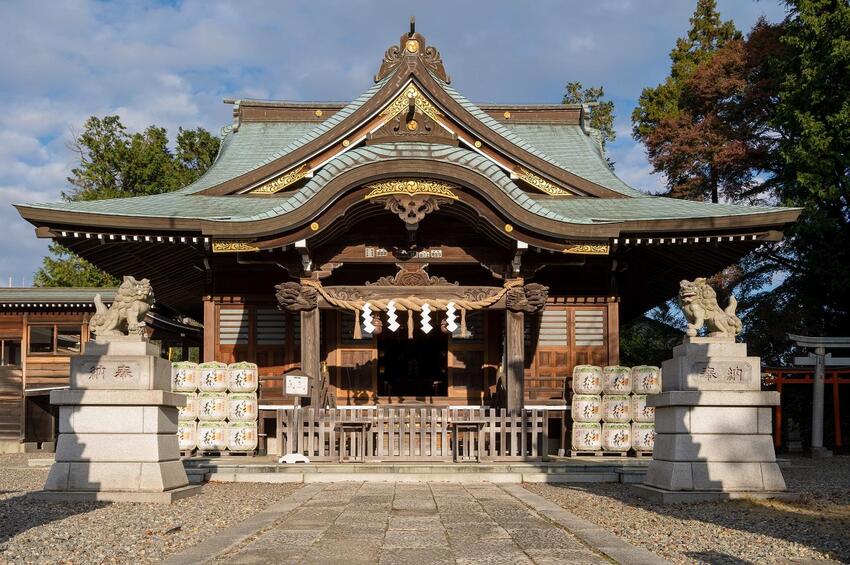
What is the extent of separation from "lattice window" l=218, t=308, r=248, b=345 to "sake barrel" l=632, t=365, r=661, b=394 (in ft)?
25.8

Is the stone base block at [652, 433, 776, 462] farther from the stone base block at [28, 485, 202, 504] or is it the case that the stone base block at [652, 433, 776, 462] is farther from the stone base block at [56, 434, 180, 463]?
the stone base block at [56, 434, 180, 463]

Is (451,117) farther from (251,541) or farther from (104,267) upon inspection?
(251,541)

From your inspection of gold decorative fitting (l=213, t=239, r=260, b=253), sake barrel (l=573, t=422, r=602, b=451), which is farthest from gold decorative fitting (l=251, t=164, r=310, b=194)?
sake barrel (l=573, t=422, r=602, b=451)

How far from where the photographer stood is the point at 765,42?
27656 mm

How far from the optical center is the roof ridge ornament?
18.4 metres

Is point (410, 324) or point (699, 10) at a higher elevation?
point (699, 10)

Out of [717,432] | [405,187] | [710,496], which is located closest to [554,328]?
[405,187]

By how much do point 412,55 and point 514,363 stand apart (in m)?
7.04

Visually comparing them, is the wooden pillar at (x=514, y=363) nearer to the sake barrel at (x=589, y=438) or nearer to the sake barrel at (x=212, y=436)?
the sake barrel at (x=589, y=438)

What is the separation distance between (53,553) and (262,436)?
9.73m

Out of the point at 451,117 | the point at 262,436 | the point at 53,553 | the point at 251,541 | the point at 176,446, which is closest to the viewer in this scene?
the point at 53,553

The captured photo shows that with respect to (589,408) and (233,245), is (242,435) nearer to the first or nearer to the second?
(233,245)

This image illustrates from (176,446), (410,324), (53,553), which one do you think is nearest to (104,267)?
(410,324)

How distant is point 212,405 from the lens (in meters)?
14.9
